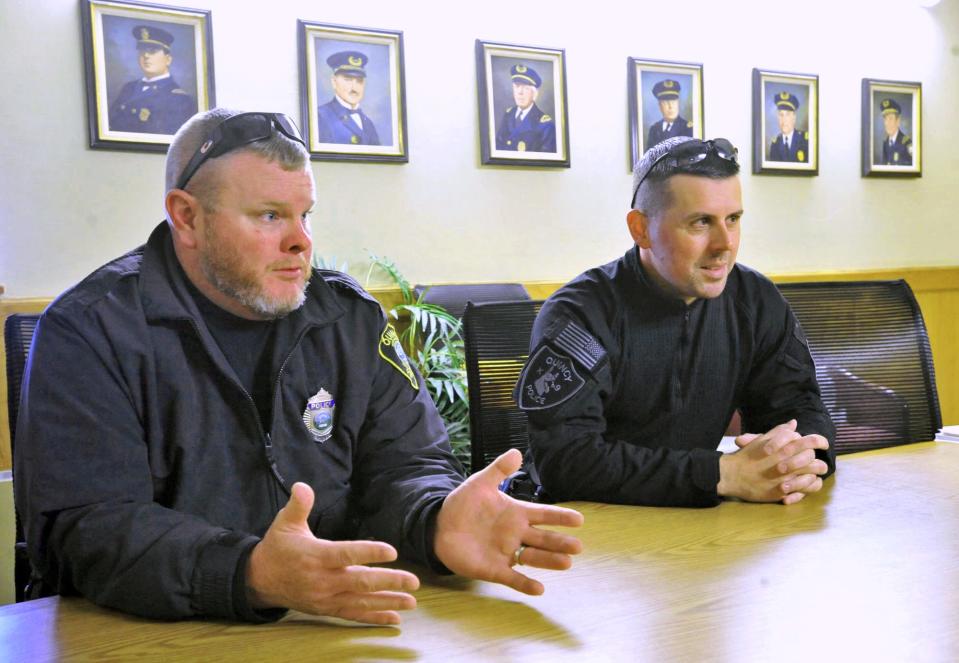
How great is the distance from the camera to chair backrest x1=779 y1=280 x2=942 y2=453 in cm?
217

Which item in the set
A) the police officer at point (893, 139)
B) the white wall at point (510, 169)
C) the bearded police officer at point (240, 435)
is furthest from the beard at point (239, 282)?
the police officer at point (893, 139)

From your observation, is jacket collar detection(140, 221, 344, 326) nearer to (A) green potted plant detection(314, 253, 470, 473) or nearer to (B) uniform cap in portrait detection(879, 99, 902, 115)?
(A) green potted plant detection(314, 253, 470, 473)

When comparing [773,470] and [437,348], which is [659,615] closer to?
[773,470]

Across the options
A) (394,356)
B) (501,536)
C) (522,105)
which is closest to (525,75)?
(522,105)

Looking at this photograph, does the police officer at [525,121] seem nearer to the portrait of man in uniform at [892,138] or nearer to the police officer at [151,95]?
the police officer at [151,95]

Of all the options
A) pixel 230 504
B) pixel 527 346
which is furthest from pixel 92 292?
pixel 527 346

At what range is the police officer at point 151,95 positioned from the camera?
11.1 feet

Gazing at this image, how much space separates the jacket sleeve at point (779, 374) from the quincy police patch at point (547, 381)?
1.66 ft

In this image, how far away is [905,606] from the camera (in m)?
0.99

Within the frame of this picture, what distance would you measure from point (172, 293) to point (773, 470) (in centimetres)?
102

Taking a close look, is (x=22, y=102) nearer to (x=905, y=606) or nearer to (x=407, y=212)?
(x=407, y=212)

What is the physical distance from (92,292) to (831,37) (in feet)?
15.9

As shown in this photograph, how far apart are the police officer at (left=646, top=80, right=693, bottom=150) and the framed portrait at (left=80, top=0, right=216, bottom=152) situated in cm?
221

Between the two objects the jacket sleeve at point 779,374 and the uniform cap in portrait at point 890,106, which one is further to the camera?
the uniform cap in portrait at point 890,106
